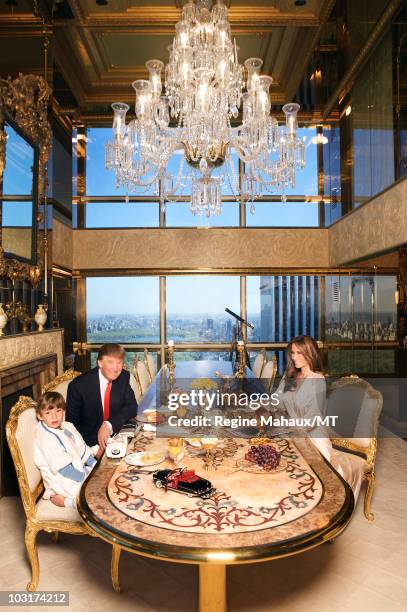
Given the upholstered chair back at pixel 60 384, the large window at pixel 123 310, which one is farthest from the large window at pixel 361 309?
the upholstered chair back at pixel 60 384

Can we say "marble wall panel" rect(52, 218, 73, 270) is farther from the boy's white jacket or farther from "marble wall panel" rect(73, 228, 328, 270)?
the boy's white jacket

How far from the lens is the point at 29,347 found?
3.97m

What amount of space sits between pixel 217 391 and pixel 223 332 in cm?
333

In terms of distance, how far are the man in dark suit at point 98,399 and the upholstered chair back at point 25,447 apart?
0.60 meters

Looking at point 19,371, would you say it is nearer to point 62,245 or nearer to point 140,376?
point 140,376

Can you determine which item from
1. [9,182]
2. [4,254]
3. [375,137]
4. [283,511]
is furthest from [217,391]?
[375,137]

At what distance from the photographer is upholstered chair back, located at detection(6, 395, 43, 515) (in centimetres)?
203

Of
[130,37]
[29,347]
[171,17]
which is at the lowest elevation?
[29,347]

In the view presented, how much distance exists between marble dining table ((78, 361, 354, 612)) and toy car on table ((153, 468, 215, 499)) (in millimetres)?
22

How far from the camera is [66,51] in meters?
5.27

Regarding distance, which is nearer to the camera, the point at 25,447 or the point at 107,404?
the point at 25,447

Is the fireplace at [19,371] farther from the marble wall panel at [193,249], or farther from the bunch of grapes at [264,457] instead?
the bunch of grapes at [264,457]

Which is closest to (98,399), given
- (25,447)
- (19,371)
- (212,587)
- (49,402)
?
(49,402)

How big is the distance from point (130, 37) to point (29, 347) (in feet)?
12.8
